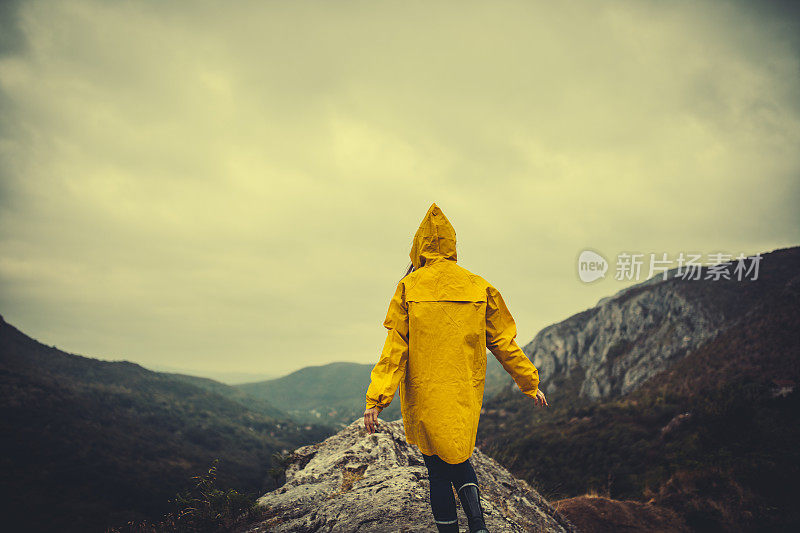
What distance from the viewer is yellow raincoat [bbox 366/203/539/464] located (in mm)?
2639

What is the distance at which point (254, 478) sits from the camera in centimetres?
6544

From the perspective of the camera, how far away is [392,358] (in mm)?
2748

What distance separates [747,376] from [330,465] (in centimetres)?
3426

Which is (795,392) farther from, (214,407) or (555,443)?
(214,407)

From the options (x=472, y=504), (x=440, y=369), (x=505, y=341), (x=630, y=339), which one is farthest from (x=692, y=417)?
(x=630, y=339)

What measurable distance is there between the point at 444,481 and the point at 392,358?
1104mm

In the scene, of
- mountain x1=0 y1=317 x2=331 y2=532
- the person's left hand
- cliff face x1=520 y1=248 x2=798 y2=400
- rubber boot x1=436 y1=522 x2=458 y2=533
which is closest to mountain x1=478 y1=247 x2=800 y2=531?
cliff face x1=520 y1=248 x2=798 y2=400

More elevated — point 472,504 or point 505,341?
point 505,341

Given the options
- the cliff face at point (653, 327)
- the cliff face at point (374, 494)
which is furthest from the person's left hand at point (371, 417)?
the cliff face at point (653, 327)

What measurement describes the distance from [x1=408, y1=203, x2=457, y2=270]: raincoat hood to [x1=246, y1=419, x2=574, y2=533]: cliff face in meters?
2.74

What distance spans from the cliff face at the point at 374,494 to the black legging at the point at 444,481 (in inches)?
35.0

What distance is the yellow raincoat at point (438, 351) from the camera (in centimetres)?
264

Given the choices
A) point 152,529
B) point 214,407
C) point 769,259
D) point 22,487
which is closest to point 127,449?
point 22,487

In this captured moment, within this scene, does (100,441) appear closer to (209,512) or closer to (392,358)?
(209,512)
